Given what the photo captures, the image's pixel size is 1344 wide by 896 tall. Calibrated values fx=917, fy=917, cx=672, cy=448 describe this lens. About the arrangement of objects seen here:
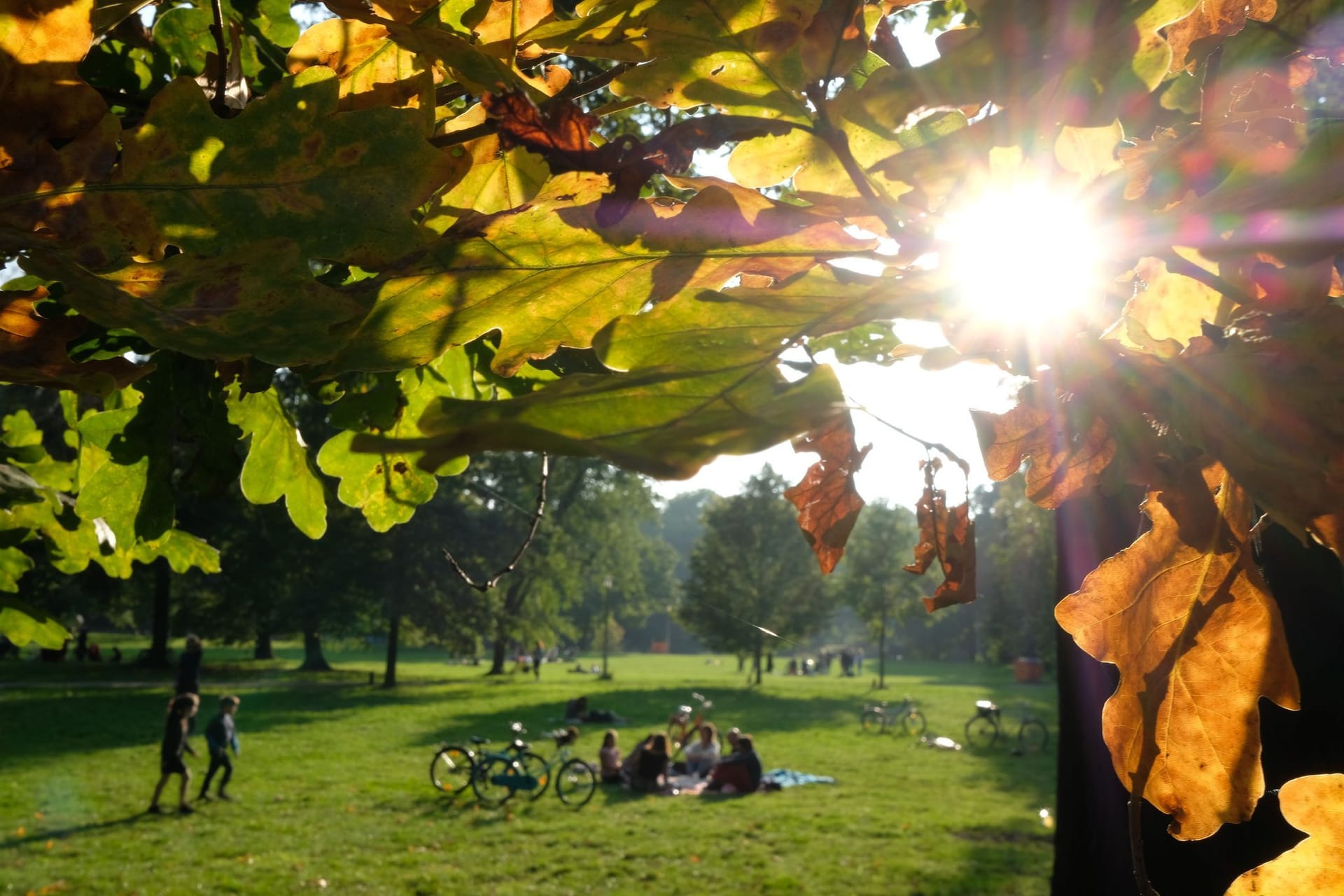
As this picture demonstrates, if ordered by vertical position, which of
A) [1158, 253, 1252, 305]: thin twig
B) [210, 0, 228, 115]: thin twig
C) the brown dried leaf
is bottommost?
[1158, 253, 1252, 305]: thin twig

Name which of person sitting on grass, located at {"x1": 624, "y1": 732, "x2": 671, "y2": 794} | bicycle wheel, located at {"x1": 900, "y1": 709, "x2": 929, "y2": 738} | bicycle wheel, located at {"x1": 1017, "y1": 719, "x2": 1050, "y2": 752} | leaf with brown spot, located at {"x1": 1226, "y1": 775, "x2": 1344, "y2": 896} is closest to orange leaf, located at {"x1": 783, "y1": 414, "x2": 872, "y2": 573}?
leaf with brown spot, located at {"x1": 1226, "y1": 775, "x2": 1344, "y2": 896}

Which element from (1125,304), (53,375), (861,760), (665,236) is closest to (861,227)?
(665,236)

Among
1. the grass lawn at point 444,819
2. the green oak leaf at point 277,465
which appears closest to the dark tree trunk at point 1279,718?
the green oak leaf at point 277,465

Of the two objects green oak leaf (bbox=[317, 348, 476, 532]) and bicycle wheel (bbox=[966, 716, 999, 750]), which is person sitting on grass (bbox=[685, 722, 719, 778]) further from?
green oak leaf (bbox=[317, 348, 476, 532])

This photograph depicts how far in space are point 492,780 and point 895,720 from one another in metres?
15.0

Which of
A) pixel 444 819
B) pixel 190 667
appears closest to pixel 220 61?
pixel 444 819

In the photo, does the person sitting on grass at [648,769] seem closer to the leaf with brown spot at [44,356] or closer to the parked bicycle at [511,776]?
the parked bicycle at [511,776]

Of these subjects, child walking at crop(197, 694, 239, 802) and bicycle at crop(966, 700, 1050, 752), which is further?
bicycle at crop(966, 700, 1050, 752)

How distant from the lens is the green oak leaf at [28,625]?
2.96 m

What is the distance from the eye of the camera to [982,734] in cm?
2416

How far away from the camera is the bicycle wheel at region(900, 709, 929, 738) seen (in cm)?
2441

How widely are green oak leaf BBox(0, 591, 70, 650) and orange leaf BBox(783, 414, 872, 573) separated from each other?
294 centimetres

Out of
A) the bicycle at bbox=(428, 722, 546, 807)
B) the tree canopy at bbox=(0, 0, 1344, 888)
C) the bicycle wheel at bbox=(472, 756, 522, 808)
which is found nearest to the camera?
the tree canopy at bbox=(0, 0, 1344, 888)

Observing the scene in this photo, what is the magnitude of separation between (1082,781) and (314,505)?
3.04 metres
